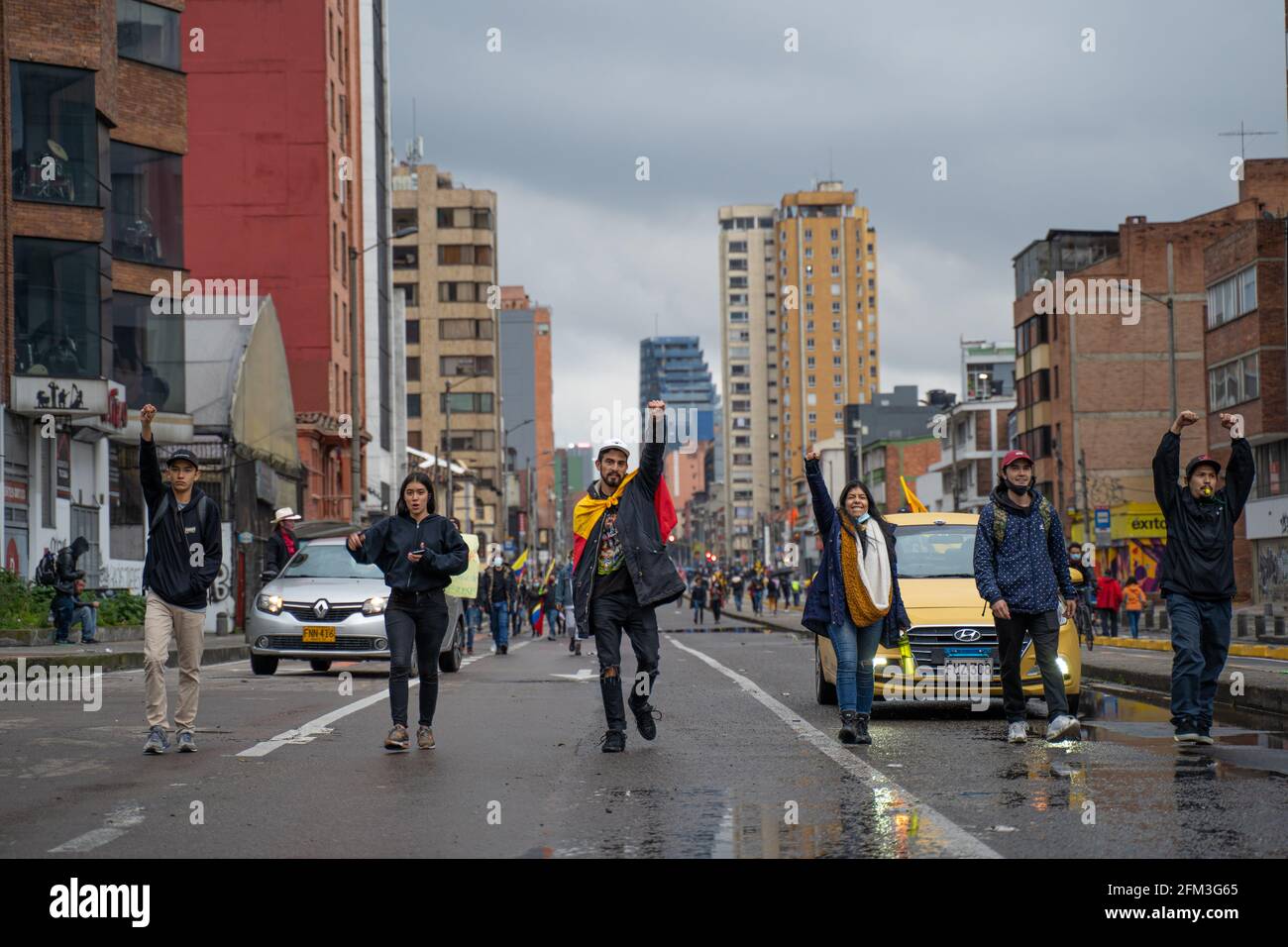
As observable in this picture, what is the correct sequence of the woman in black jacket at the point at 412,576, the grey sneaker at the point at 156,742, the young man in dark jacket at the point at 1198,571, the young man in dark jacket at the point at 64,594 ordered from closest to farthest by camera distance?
1. the grey sneaker at the point at 156,742
2. the woman in black jacket at the point at 412,576
3. the young man in dark jacket at the point at 1198,571
4. the young man in dark jacket at the point at 64,594

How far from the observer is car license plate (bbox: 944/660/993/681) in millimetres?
13289

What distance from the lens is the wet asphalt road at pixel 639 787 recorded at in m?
7.07

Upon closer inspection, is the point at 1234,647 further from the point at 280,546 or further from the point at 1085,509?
the point at 1085,509

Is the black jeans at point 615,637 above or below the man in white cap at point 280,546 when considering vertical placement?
below

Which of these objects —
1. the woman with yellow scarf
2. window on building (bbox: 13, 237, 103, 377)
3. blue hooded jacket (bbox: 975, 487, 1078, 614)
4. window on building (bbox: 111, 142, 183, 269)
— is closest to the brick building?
window on building (bbox: 13, 237, 103, 377)

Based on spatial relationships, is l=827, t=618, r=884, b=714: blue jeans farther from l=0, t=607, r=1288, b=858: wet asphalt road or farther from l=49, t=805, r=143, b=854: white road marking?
l=49, t=805, r=143, b=854: white road marking

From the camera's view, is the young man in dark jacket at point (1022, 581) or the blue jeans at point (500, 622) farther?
the blue jeans at point (500, 622)

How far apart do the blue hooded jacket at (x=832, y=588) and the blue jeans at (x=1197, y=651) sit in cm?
177

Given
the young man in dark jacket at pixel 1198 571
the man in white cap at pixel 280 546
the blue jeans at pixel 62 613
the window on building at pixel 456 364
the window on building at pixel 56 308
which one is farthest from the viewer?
the window on building at pixel 456 364

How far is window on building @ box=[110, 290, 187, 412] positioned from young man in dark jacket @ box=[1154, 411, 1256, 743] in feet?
99.7

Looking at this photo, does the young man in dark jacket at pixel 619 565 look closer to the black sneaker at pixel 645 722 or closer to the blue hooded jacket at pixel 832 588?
the black sneaker at pixel 645 722

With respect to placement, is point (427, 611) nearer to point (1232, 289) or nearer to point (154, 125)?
point (154, 125)

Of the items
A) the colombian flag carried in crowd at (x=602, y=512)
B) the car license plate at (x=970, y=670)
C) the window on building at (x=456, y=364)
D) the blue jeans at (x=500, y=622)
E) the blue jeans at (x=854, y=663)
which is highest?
the window on building at (x=456, y=364)

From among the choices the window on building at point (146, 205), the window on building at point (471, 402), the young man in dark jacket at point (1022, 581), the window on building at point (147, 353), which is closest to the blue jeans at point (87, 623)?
the window on building at point (147, 353)
